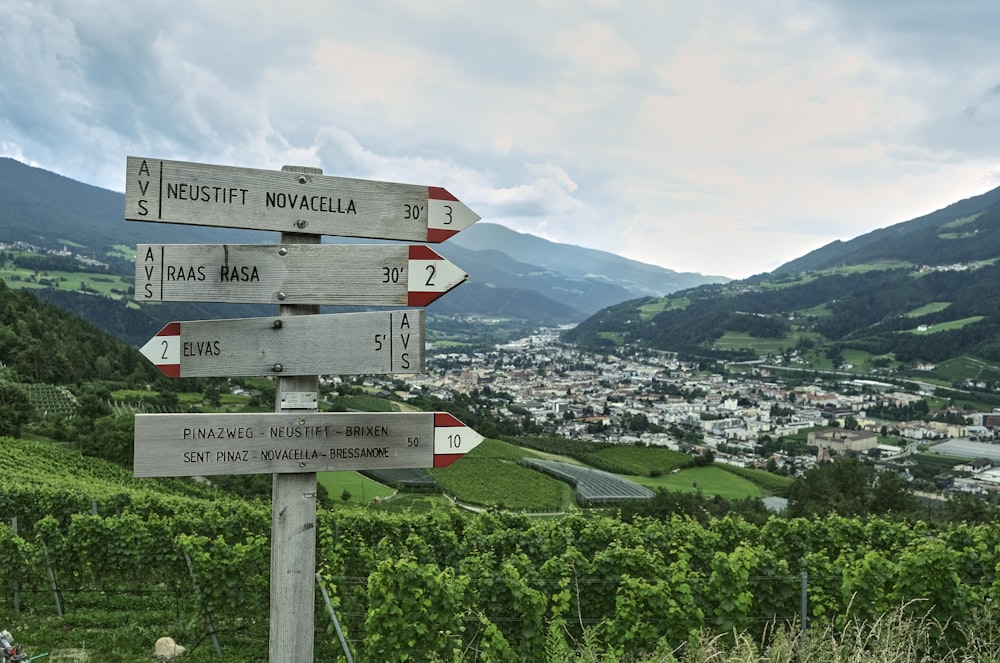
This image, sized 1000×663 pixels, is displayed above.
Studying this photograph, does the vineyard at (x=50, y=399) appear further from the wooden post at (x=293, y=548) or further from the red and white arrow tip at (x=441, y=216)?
the red and white arrow tip at (x=441, y=216)

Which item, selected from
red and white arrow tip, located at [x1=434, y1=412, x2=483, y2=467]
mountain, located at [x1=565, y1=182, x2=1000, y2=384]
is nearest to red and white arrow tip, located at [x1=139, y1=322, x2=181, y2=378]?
red and white arrow tip, located at [x1=434, y1=412, x2=483, y2=467]

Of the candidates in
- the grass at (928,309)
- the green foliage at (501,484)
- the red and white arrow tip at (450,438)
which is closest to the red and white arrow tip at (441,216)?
the red and white arrow tip at (450,438)

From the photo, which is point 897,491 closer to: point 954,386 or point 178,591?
point 178,591

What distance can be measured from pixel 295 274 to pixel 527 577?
4789 millimetres

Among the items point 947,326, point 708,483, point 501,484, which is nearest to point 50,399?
point 501,484

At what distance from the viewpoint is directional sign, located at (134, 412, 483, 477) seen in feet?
11.3

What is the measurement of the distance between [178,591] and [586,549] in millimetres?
5800

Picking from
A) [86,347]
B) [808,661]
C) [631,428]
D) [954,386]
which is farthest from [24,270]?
[954,386]

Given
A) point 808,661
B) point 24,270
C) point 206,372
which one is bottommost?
point 808,661

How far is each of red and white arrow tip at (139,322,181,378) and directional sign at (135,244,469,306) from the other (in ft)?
0.57

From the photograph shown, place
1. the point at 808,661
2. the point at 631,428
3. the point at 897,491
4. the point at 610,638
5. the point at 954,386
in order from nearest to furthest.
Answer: the point at 808,661 < the point at 610,638 < the point at 897,491 < the point at 631,428 < the point at 954,386

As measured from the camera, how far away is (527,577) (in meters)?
7.10

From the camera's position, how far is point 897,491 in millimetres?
36406

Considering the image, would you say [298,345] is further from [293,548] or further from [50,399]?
[50,399]
